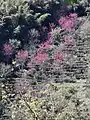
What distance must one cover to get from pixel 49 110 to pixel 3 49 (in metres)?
5.65

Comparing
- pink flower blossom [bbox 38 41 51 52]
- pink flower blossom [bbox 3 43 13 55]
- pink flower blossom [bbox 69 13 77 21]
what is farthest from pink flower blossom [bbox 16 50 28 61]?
pink flower blossom [bbox 69 13 77 21]

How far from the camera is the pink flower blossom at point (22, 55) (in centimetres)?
846

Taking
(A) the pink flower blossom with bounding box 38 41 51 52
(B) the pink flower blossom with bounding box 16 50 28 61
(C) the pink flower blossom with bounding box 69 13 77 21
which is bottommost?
(B) the pink flower blossom with bounding box 16 50 28 61

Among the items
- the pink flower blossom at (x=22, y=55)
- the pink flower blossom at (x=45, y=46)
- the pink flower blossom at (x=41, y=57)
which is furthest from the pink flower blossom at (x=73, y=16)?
the pink flower blossom at (x=41, y=57)

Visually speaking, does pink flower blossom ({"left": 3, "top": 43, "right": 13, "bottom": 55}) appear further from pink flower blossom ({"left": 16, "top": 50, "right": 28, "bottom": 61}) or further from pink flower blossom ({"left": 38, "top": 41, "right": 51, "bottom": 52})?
pink flower blossom ({"left": 38, "top": 41, "right": 51, "bottom": 52})

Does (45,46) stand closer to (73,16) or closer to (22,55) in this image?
(22,55)

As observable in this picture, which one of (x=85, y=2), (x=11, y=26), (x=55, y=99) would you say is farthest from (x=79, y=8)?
(x=55, y=99)

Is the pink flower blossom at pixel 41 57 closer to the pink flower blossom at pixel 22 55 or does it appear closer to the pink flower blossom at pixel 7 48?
the pink flower blossom at pixel 22 55

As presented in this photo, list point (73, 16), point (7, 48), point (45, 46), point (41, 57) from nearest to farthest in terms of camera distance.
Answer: point (41, 57)
point (7, 48)
point (45, 46)
point (73, 16)

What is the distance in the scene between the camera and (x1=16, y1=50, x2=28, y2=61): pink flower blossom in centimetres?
846

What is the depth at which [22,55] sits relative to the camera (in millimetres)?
8617

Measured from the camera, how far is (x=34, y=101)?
338 cm

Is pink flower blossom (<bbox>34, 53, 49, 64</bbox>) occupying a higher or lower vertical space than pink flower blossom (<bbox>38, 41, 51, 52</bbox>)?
lower

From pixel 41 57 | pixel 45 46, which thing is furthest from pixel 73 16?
pixel 41 57
